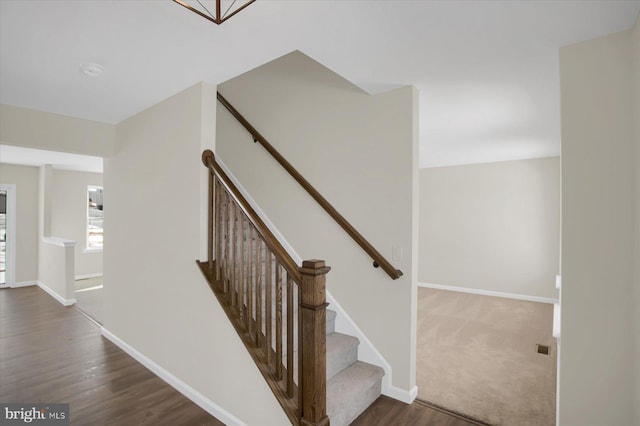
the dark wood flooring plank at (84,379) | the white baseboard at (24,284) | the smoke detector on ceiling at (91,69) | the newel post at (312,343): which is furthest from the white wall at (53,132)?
the white baseboard at (24,284)

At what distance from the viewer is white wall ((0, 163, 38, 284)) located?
6.11m

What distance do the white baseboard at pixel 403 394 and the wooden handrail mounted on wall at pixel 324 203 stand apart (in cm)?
85

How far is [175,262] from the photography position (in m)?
2.62

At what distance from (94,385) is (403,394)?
96.0 inches

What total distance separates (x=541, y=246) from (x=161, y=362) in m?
5.62

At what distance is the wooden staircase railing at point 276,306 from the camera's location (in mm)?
1691

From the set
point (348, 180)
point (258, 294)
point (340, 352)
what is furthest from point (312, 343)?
point (348, 180)

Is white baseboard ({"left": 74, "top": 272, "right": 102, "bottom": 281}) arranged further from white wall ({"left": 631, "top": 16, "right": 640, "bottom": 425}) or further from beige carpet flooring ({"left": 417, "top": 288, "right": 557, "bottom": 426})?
white wall ({"left": 631, "top": 16, "right": 640, "bottom": 425})

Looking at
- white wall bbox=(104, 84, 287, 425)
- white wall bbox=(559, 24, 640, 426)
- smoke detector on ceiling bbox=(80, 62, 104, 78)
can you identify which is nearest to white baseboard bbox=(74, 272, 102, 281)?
white wall bbox=(104, 84, 287, 425)

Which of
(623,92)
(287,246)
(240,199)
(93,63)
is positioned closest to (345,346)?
(287,246)

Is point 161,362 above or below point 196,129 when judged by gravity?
below

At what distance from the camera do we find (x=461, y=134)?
13.6ft

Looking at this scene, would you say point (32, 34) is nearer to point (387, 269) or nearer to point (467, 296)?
point (387, 269)

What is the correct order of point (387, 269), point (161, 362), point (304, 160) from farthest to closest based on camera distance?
1. point (304, 160)
2. point (161, 362)
3. point (387, 269)
